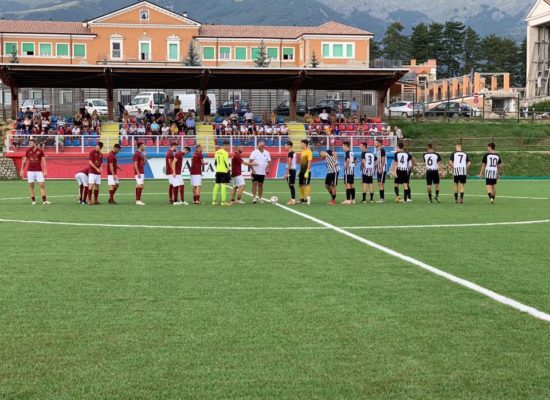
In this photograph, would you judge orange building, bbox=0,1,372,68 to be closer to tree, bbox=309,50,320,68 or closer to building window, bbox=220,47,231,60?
building window, bbox=220,47,231,60

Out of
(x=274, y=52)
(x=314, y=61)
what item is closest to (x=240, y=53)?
(x=274, y=52)

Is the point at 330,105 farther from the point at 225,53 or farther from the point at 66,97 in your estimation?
the point at 225,53

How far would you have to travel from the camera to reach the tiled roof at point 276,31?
310 ft

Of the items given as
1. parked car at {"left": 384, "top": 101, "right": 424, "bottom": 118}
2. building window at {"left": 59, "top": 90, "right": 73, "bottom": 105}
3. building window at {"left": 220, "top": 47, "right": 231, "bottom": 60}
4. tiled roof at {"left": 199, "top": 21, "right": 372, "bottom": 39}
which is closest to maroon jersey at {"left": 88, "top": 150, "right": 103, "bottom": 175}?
building window at {"left": 59, "top": 90, "right": 73, "bottom": 105}

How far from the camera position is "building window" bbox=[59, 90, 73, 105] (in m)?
55.9

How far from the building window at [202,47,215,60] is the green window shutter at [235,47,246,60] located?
108 inches

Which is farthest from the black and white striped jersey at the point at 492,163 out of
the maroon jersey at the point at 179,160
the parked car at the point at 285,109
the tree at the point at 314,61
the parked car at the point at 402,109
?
the tree at the point at 314,61

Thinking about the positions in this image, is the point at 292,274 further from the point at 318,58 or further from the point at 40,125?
the point at 318,58

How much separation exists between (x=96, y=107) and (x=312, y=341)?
187 ft

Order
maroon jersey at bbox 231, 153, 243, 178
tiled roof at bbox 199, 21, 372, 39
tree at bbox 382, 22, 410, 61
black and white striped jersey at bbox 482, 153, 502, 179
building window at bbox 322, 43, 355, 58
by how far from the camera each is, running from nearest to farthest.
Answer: maroon jersey at bbox 231, 153, 243, 178
black and white striped jersey at bbox 482, 153, 502, 179
building window at bbox 322, 43, 355, 58
tiled roof at bbox 199, 21, 372, 39
tree at bbox 382, 22, 410, 61

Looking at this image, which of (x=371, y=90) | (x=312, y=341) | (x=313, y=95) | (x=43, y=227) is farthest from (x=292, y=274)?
(x=313, y=95)

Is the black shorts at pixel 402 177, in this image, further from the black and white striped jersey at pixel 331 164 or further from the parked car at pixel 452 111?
the parked car at pixel 452 111

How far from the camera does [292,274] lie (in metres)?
11.1

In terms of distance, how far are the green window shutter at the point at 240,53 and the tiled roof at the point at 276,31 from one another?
1.40 metres
